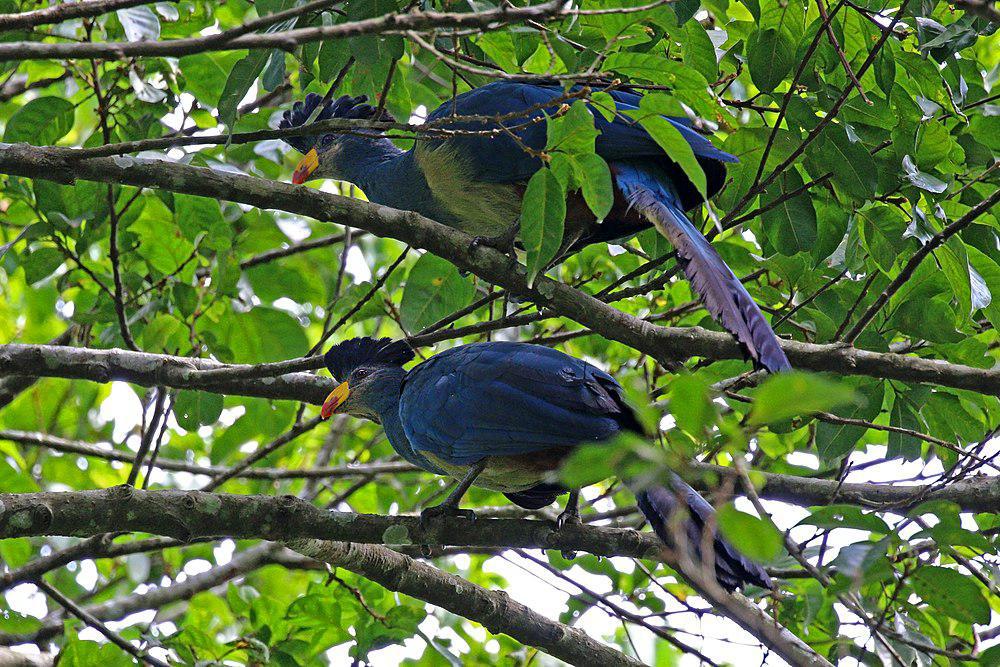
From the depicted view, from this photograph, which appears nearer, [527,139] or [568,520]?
[568,520]

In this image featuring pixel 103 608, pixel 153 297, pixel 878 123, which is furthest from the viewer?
pixel 103 608

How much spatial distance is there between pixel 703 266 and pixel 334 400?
198cm

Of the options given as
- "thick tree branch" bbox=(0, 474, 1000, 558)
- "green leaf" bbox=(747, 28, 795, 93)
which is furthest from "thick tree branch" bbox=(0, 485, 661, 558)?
"green leaf" bbox=(747, 28, 795, 93)

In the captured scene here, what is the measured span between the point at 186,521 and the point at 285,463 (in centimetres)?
365

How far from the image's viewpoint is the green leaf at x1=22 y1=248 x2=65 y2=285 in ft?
13.9

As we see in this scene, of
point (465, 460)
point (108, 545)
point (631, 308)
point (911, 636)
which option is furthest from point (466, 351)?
point (911, 636)

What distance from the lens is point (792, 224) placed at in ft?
11.5

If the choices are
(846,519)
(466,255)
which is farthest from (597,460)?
(466,255)

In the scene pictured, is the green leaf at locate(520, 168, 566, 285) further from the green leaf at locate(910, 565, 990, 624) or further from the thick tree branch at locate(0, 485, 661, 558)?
the green leaf at locate(910, 565, 990, 624)

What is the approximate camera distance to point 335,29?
223 cm

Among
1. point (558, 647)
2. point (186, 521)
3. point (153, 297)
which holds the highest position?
point (153, 297)

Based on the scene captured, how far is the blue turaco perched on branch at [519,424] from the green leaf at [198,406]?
1.53ft

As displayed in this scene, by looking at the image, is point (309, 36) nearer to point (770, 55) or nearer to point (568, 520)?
point (770, 55)

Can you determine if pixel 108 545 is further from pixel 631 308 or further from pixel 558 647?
pixel 631 308
